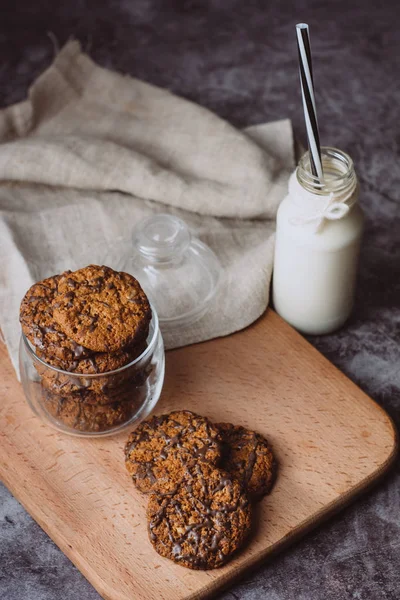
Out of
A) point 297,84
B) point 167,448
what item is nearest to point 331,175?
point 167,448

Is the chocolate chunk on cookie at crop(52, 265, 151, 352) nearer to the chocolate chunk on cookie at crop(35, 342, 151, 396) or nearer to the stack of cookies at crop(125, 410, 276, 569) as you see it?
the chocolate chunk on cookie at crop(35, 342, 151, 396)

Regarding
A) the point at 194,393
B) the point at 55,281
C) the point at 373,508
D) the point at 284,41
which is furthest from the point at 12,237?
the point at 284,41

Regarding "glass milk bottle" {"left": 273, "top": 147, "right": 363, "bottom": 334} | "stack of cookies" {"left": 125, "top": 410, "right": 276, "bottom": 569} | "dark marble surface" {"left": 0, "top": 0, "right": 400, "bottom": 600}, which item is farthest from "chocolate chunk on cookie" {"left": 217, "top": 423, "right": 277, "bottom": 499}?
"glass milk bottle" {"left": 273, "top": 147, "right": 363, "bottom": 334}

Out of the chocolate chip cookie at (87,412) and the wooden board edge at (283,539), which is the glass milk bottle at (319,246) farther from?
Result: the chocolate chip cookie at (87,412)

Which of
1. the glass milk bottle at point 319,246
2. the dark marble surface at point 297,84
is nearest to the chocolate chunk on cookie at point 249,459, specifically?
the dark marble surface at point 297,84

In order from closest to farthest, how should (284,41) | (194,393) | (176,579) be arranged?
(176,579) → (194,393) → (284,41)

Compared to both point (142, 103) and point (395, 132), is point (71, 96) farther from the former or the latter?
point (395, 132)

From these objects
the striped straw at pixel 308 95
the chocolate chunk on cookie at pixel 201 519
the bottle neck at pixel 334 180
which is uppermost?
the striped straw at pixel 308 95
